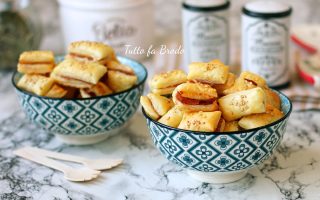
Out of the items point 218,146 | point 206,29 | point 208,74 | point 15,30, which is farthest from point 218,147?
point 15,30

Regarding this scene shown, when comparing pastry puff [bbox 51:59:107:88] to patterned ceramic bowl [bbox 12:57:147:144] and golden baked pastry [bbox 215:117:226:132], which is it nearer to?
patterned ceramic bowl [bbox 12:57:147:144]

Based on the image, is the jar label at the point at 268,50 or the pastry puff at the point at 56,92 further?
the jar label at the point at 268,50

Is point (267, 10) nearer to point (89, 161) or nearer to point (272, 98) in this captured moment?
point (272, 98)

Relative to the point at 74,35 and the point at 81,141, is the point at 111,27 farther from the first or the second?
the point at 81,141

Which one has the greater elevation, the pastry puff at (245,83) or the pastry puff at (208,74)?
the pastry puff at (208,74)

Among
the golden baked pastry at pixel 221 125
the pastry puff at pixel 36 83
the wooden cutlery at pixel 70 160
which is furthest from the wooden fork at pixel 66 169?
the golden baked pastry at pixel 221 125

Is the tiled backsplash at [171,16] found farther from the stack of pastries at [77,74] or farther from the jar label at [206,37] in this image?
the stack of pastries at [77,74]
